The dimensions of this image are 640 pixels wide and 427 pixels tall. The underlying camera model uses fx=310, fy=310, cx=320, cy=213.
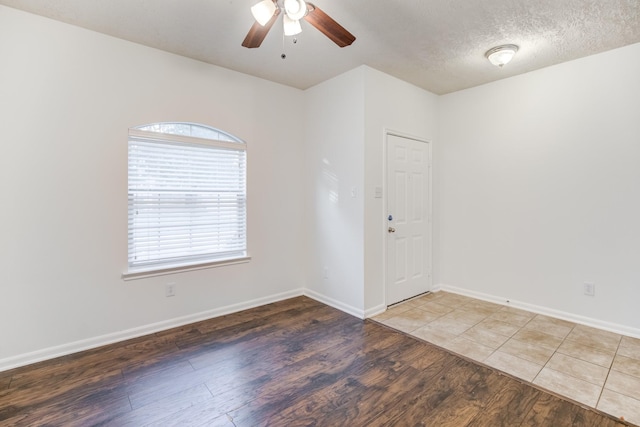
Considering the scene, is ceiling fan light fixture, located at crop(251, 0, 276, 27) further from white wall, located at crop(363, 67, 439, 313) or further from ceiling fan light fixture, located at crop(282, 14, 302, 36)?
white wall, located at crop(363, 67, 439, 313)

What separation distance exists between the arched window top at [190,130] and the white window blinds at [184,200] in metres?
0.06

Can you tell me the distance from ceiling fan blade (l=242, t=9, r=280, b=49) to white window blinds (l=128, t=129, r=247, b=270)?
1.45 metres

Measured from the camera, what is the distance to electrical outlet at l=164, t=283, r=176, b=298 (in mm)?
3092

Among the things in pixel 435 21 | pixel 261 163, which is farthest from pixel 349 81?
pixel 261 163

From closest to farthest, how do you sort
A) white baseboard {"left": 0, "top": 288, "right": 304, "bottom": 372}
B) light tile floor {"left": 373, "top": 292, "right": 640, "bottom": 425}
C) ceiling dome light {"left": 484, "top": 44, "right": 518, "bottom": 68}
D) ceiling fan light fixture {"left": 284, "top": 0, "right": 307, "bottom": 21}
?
ceiling fan light fixture {"left": 284, "top": 0, "right": 307, "bottom": 21}
light tile floor {"left": 373, "top": 292, "right": 640, "bottom": 425}
white baseboard {"left": 0, "top": 288, "right": 304, "bottom": 372}
ceiling dome light {"left": 484, "top": 44, "right": 518, "bottom": 68}

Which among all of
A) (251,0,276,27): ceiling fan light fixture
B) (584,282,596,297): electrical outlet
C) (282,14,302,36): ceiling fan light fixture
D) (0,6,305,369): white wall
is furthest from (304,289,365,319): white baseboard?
(251,0,276,27): ceiling fan light fixture

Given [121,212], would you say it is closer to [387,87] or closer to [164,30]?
[164,30]

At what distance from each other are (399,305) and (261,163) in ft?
7.83

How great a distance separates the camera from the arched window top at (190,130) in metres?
3.02

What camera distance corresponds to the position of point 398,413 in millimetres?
1906

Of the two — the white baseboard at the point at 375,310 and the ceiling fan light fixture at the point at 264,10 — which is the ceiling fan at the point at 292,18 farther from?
the white baseboard at the point at 375,310

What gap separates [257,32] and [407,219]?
272 centimetres

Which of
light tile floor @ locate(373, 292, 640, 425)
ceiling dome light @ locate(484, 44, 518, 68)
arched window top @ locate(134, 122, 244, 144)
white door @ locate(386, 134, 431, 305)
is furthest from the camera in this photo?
white door @ locate(386, 134, 431, 305)

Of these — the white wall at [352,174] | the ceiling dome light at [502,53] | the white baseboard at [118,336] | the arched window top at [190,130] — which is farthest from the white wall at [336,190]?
the ceiling dome light at [502,53]
